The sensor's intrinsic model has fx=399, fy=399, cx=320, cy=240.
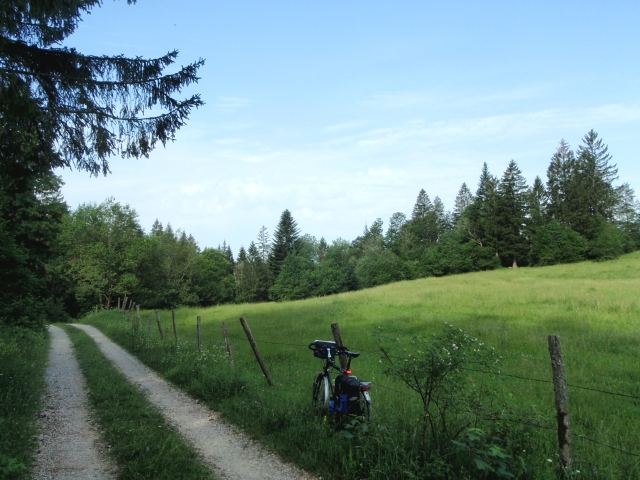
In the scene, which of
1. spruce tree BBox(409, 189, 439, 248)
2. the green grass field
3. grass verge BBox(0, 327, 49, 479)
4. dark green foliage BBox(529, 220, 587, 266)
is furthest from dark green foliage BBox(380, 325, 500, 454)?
spruce tree BBox(409, 189, 439, 248)

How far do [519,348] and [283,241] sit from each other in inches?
2934

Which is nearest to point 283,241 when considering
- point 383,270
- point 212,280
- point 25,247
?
point 212,280

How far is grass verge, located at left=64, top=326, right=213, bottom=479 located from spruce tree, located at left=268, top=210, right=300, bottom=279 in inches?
2974

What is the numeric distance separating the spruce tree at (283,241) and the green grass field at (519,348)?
184ft

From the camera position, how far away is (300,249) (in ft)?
283

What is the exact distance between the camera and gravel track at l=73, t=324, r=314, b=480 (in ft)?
15.5

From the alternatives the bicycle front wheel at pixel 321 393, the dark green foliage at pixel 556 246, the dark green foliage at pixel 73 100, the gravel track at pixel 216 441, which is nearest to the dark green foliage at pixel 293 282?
the dark green foliage at pixel 556 246

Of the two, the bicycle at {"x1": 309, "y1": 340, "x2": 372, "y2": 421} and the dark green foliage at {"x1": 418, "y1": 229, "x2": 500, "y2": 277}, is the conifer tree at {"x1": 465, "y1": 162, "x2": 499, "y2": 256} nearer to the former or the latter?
the dark green foliage at {"x1": 418, "y1": 229, "x2": 500, "y2": 277}

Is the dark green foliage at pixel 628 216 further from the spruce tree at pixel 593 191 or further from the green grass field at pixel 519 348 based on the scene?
the green grass field at pixel 519 348

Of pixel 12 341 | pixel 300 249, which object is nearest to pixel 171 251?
pixel 300 249

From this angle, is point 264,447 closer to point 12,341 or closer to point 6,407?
point 6,407

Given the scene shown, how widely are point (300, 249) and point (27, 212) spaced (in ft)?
203

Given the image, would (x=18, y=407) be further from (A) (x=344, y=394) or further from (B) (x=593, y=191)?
(B) (x=593, y=191)

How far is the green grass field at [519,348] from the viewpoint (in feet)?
17.2
